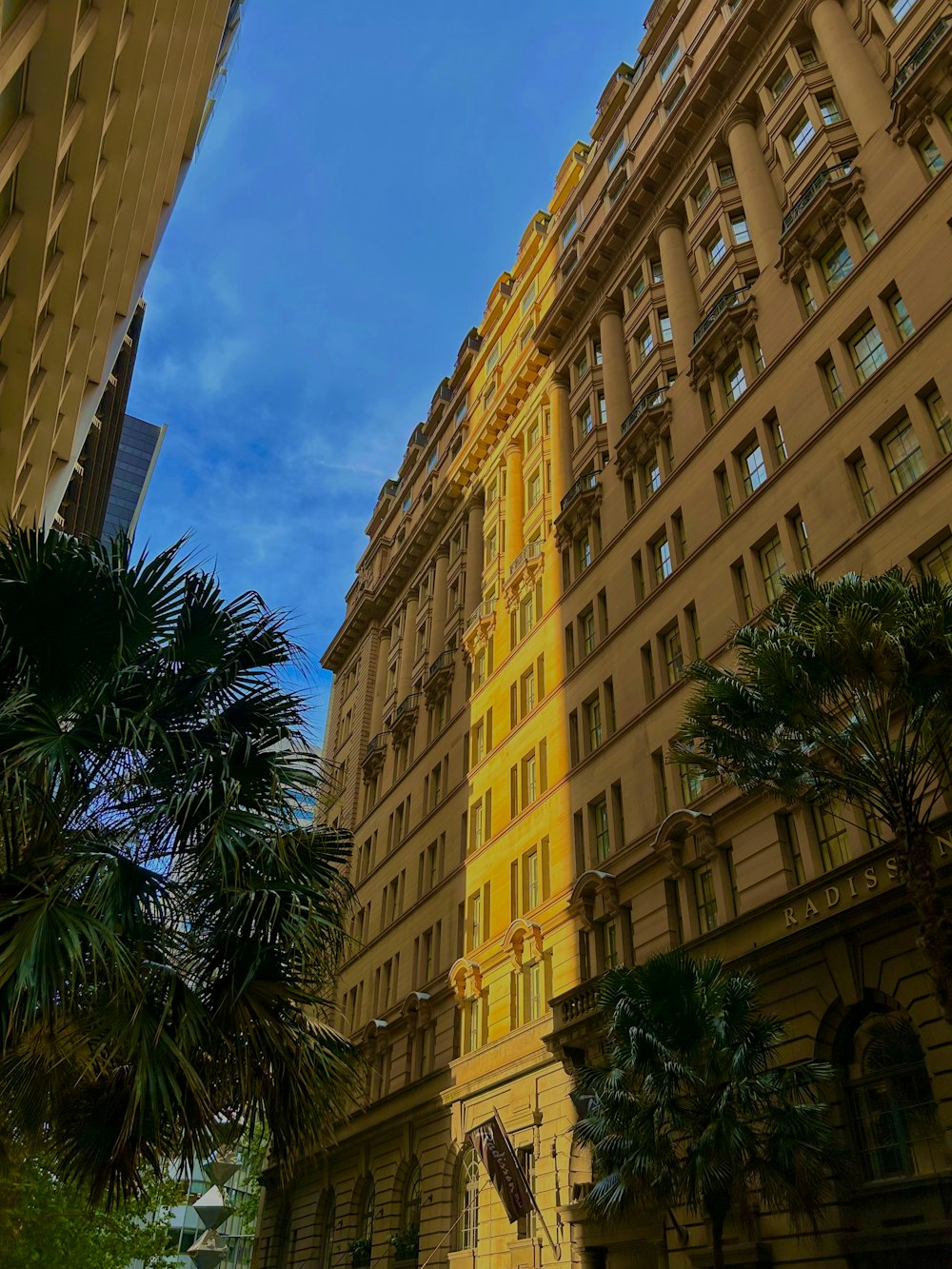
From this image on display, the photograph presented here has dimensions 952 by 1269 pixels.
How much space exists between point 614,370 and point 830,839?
24517 millimetres

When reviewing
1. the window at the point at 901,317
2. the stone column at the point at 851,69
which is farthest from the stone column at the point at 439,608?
the window at the point at 901,317

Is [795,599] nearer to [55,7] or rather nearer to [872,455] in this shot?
[872,455]

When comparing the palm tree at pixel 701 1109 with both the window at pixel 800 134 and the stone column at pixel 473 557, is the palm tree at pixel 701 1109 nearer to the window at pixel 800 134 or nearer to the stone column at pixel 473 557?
the window at pixel 800 134

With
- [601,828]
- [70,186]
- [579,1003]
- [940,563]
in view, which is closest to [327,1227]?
[579,1003]

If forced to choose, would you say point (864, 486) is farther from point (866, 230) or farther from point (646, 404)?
point (646, 404)

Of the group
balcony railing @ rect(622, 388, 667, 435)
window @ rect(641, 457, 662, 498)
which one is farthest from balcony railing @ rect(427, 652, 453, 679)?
window @ rect(641, 457, 662, 498)

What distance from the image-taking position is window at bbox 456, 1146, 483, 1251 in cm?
3120

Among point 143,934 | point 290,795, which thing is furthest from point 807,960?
point 143,934

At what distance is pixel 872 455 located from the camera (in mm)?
23312

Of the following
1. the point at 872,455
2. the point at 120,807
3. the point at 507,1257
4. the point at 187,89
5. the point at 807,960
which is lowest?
the point at 507,1257

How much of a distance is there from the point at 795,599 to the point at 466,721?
1202 inches

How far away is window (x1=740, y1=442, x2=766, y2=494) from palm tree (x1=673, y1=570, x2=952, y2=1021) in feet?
38.2

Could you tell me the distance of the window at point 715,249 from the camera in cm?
3488

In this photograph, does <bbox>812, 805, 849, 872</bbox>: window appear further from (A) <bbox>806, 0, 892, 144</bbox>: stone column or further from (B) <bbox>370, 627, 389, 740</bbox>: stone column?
(B) <bbox>370, 627, 389, 740</bbox>: stone column
